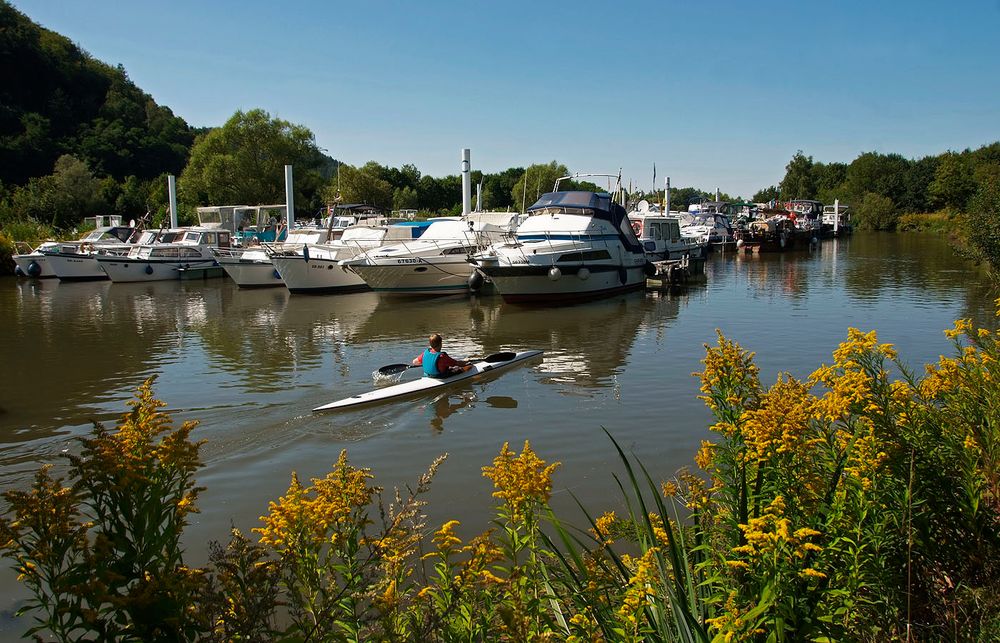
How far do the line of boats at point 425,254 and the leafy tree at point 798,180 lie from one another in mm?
80100

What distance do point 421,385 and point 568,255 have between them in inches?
557

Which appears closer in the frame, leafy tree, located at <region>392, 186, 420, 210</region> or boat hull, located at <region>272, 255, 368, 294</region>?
boat hull, located at <region>272, 255, 368, 294</region>

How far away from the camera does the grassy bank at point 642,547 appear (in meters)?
2.85

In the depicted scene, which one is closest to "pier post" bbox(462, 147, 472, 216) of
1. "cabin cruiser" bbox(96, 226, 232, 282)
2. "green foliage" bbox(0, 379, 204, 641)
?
"cabin cruiser" bbox(96, 226, 232, 282)

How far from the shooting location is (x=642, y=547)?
3582 millimetres

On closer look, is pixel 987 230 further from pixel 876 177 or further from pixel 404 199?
pixel 876 177

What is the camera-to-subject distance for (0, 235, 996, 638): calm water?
949cm

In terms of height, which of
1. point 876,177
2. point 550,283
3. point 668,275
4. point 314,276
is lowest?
point 550,283

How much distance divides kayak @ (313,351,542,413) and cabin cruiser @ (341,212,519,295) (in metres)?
12.3

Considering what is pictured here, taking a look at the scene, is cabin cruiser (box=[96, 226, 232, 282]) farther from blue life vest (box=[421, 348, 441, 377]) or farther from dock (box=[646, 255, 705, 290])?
blue life vest (box=[421, 348, 441, 377])

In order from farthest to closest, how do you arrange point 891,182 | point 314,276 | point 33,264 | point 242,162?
point 891,182
point 242,162
point 33,264
point 314,276

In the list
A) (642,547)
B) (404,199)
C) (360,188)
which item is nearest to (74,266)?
(360,188)

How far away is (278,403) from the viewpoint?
40.9ft

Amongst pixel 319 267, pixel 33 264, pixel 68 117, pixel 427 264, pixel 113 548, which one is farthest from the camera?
pixel 68 117
